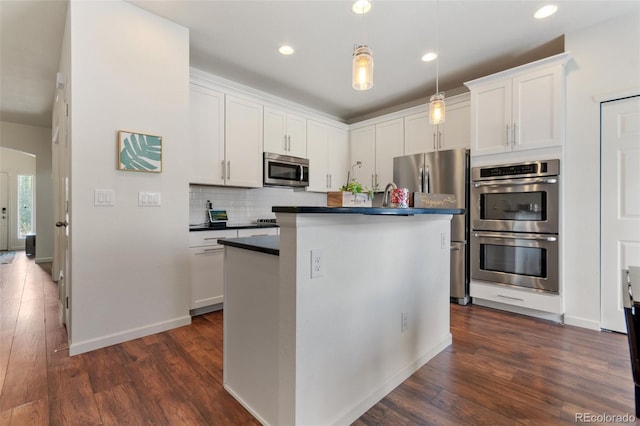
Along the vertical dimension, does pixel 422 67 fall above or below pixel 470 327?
above

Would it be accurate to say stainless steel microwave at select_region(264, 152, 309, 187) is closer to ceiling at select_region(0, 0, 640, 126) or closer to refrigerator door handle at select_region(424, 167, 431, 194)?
ceiling at select_region(0, 0, 640, 126)

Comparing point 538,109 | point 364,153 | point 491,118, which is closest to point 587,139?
point 538,109

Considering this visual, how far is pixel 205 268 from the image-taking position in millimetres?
3090

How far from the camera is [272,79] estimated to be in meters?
3.77

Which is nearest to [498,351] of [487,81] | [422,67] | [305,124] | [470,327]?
[470,327]

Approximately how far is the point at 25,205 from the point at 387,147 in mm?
8992

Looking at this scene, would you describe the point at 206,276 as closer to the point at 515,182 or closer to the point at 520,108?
the point at 515,182

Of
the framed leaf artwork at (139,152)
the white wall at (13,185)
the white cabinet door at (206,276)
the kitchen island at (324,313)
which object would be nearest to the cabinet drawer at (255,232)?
the white cabinet door at (206,276)

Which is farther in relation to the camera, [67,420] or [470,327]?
[470,327]

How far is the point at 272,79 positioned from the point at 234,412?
11.5 ft

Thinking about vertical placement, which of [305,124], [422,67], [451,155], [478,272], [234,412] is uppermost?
[422,67]

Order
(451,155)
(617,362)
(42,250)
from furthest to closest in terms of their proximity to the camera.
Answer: (42,250) → (451,155) → (617,362)

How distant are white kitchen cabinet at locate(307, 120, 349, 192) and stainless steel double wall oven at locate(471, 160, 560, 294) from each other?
84.4 inches

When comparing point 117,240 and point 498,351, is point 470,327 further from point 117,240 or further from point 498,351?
point 117,240
